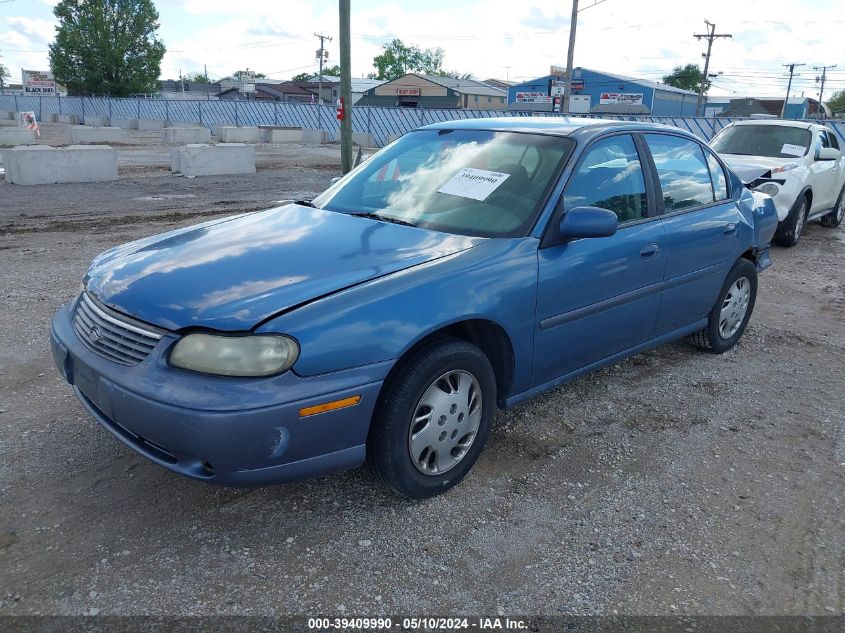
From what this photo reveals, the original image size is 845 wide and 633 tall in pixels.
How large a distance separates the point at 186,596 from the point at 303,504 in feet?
2.27

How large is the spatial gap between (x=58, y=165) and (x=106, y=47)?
2288 inches

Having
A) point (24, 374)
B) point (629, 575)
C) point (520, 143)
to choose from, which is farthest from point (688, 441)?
point (24, 374)

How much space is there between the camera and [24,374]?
4309mm

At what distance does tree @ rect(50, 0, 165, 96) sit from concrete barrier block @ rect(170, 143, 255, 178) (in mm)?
55493

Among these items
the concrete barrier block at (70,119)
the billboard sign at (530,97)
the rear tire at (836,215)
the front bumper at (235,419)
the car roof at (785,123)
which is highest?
the billboard sign at (530,97)

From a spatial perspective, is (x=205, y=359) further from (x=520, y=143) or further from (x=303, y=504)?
(x=520, y=143)

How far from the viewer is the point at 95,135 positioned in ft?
89.7

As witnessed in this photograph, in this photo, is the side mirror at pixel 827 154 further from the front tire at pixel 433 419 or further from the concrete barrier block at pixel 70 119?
the concrete barrier block at pixel 70 119

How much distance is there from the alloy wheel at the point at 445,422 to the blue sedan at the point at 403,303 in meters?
0.01

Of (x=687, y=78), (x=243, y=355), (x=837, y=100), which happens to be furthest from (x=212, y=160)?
(x=837, y=100)

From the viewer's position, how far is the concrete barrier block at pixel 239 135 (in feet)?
99.4

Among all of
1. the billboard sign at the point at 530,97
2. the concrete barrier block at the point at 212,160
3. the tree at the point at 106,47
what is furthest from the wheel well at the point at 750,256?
the tree at the point at 106,47

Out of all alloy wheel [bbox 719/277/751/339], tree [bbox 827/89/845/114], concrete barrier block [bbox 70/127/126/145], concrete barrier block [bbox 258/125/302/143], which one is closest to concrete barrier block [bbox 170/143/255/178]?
concrete barrier block [bbox 70/127/126/145]

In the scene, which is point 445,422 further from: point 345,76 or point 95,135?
point 95,135
